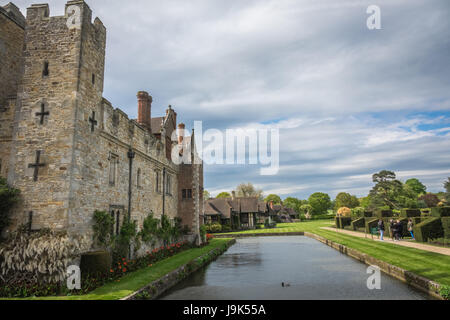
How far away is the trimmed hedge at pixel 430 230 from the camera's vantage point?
1998 centimetres

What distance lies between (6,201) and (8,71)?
24.4 feet

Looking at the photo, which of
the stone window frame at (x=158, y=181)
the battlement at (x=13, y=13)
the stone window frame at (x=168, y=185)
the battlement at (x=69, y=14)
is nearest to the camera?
the battlement at (x=69, y=14)

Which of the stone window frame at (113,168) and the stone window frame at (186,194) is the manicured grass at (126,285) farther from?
the stone window frame at (186,194)

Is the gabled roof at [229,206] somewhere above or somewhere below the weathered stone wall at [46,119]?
below

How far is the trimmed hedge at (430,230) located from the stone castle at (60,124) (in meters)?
20.1

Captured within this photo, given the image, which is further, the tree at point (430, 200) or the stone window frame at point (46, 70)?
the tree at point (430, 200)

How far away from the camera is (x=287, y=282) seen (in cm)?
1270

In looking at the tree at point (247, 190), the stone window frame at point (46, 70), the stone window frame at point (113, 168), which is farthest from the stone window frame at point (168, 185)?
the tree at point (247, 190)

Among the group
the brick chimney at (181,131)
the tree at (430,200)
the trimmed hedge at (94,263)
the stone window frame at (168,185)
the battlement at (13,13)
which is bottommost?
the trimmed hedge at (94,263)

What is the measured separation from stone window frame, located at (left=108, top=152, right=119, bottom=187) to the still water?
19.6 ft

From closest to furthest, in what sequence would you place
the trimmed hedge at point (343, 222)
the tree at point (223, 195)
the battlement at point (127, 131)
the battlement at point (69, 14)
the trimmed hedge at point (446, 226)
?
the battlement at point (69, 14), the battlement at point (127, 131), the trimmed hedge at point (446, 226), the trimmed hedge at point (343, 222), the tree at point (223, 195)

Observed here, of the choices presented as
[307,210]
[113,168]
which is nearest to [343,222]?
[113,168]

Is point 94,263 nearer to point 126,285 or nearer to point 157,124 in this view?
point 126,285

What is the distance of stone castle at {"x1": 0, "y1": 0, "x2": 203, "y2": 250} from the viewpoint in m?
10.8
